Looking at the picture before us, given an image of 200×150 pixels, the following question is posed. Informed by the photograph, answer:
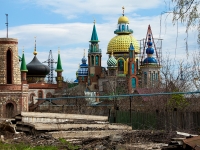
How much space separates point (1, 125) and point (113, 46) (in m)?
67.1

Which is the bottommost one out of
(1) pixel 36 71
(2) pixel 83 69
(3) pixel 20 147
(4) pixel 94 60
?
(3) pixel 20 147

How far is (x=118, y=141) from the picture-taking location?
1138cm

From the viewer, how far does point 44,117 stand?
Result: 1599cm

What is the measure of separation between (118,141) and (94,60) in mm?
72287

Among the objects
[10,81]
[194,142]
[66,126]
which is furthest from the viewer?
[10,81]

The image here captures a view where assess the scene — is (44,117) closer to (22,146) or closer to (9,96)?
(22,146)

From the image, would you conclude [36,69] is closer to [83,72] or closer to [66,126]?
[83,72]

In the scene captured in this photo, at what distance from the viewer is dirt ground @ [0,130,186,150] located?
10789mm

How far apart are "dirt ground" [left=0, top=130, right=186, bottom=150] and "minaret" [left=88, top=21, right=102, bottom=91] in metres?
69.7

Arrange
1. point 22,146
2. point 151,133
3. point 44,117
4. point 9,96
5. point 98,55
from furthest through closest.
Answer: point 98,55
point 9,96
point 44,117
point 151,133
point 22,146

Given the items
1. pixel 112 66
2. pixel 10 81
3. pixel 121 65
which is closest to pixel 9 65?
pixel 10 81

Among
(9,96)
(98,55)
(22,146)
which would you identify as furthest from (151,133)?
(98,55)

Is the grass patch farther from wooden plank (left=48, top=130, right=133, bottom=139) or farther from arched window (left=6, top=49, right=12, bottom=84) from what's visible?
arched window (left=6, top=49, right=12, bottom=84)

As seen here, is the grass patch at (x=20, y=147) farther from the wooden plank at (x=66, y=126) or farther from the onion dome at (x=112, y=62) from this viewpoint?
the onion dome at (x=112, y=62)
